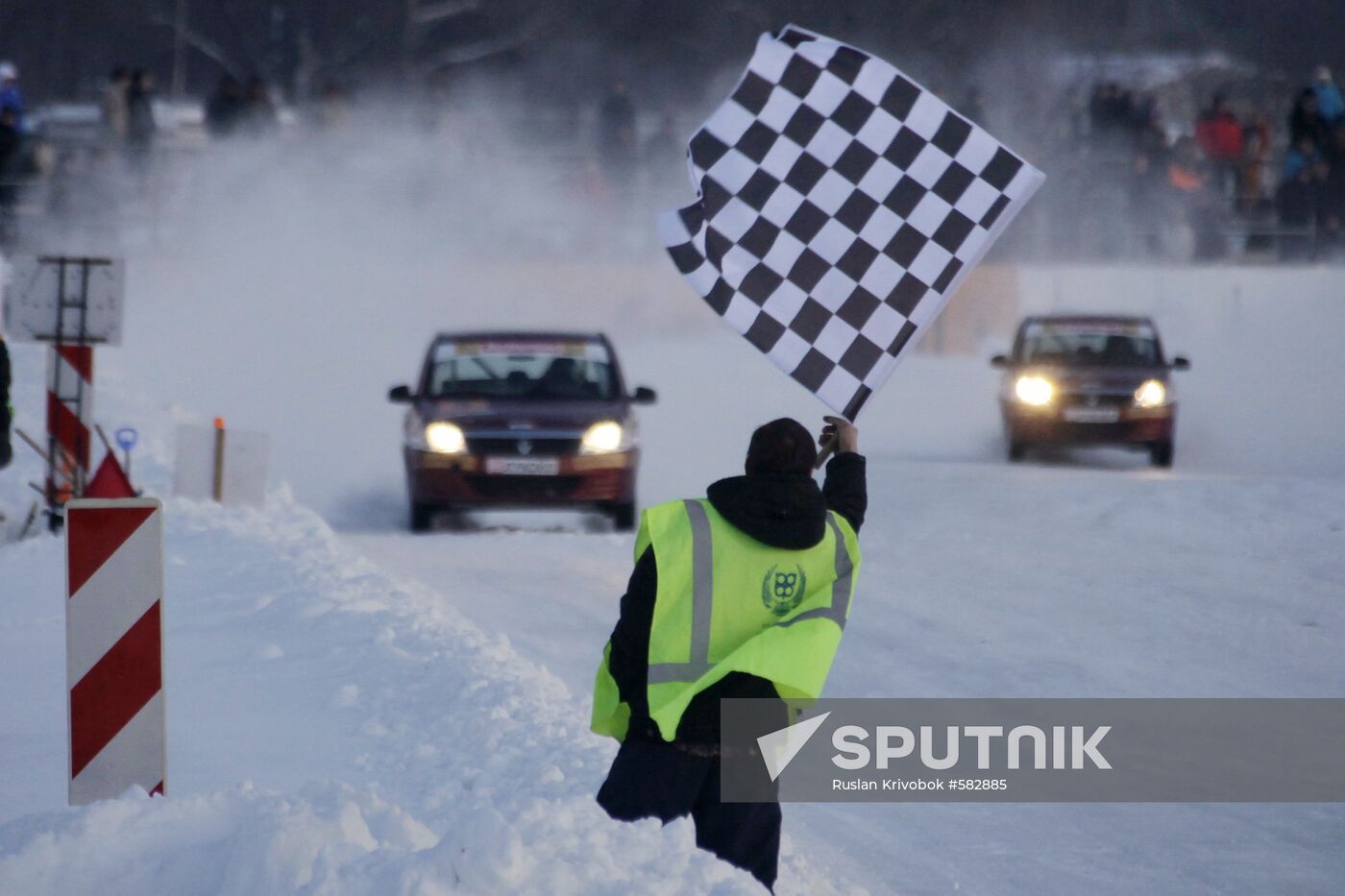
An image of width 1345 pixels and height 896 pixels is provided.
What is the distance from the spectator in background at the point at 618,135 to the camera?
75.7 ft

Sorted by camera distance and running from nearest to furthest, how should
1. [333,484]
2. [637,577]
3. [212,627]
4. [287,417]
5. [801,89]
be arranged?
[637,577] < [801,89] < [212,627] < [333,484] < [287,417]

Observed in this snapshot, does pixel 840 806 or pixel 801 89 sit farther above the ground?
pixel 801 89

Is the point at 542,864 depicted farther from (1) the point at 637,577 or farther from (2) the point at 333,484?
(2) the point at 333,484

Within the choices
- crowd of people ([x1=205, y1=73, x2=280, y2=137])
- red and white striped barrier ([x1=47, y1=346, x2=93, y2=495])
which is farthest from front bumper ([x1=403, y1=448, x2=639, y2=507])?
crowd of people ([x1=205, y1=73, x2=280, y2=137])

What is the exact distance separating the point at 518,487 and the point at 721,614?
8586 mm

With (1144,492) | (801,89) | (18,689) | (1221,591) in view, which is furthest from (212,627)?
(1144,492)

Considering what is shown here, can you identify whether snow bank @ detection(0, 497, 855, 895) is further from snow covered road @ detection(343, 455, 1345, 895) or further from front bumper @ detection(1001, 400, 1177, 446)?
front bumper @ detection(1001, 400, 1177, 446)

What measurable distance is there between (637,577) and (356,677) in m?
3.33

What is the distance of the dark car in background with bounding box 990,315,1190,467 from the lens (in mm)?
16328

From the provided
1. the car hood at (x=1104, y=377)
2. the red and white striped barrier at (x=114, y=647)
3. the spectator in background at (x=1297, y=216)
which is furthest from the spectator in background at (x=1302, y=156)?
the red and white striped barrier at (x=114, y=647)

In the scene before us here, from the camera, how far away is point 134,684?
4.73m

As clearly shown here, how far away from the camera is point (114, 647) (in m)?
4.71

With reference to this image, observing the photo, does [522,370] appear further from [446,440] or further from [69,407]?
[69,407]

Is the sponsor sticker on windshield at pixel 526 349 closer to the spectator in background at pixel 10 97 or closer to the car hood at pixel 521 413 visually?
the car hood at pixel 521 413
